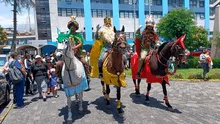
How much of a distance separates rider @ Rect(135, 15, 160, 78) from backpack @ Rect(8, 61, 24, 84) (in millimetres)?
4624

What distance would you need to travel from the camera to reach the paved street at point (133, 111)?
6.13 m

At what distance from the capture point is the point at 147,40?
766 cm

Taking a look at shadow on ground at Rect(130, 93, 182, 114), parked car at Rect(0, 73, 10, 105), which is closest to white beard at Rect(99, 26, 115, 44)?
shadow on ground at Rect(130, 93, 182, 114)

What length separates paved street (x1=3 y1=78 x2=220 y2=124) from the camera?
241 inches

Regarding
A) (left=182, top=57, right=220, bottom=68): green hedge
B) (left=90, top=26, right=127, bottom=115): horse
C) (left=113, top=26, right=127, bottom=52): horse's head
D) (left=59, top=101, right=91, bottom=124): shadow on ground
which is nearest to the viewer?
(left=113, top=26, right=127, bottom=52): horse's head

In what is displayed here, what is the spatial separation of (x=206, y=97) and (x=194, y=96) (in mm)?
467

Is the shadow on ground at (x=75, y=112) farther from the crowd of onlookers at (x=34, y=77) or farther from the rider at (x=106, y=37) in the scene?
the rider at (x=106, y=37)

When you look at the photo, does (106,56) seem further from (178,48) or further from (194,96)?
(194,96)

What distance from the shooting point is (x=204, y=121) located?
5.97 meters

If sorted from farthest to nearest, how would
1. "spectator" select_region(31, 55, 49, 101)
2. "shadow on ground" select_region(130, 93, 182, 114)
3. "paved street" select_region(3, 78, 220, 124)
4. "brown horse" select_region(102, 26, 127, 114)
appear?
"spectator" select_region(31, 55, 49, 101), "shadow on ground" select_region(130, 93, 182, 114), "paved street" select_region(3, 78, 220, 124), "brown horse" select_region(102, 26, 127, 114)

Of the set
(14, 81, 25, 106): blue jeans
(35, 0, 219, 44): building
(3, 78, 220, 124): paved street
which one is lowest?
(3, 78, 220, 124): paved street

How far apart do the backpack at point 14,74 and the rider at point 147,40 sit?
4.62m

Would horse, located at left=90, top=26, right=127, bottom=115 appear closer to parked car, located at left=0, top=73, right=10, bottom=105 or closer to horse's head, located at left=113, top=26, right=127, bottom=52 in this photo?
horse's head, located at left=113, top=26, right=127, bottom=52

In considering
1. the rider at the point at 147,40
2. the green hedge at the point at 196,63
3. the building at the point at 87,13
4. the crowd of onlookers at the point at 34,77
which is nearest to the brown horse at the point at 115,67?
the crowd of onlookers at the point at 34,77
